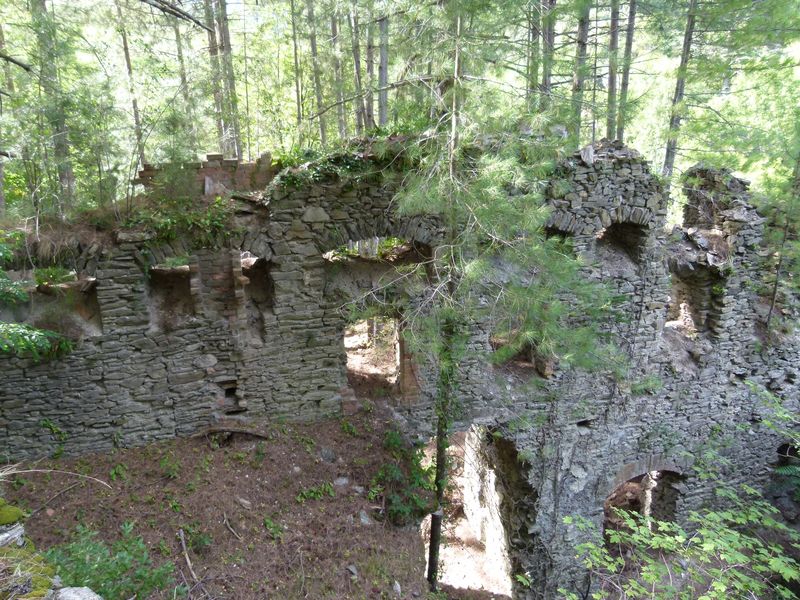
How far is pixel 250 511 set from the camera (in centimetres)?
590

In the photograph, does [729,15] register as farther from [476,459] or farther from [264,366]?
[264,366]

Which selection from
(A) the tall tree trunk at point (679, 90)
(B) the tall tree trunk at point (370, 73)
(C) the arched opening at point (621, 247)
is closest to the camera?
(B) the tall tree trunk at point (370, 73)

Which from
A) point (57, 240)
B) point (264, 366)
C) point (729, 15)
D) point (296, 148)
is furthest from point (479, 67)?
point (729, 15)

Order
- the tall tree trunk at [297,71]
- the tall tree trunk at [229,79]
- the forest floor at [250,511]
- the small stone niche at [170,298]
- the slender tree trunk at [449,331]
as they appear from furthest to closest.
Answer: the tall tree trunk at [297,71] → the tall tree trunk at [229,79] → the small stone niche at [170,298] → the forest floor at [250,511] → the slender tree trunk at [449,331]

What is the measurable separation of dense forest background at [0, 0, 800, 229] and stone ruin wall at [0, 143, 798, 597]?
3.36 ft

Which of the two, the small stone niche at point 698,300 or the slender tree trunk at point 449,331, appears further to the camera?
the small stone niche at point 698,300

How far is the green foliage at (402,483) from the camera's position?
21.2 ft

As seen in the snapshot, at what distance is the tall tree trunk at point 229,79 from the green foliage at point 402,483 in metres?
6.01

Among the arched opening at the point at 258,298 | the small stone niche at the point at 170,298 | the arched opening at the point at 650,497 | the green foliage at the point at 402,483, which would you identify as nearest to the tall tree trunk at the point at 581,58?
the arched opening at the point at 258,298

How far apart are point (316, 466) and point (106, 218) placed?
429cm

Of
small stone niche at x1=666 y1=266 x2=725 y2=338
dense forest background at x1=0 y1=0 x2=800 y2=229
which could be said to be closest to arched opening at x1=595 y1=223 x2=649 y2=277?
small stone niche at x1=666 y1=266 x2=725 y2=338

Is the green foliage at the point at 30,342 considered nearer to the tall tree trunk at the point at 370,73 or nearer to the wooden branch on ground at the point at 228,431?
the wooden branch on ground at the point at 228,431

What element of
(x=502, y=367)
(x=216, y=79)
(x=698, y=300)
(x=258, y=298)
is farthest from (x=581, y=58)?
(x=258, y=298)

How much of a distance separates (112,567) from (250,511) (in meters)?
2.00
